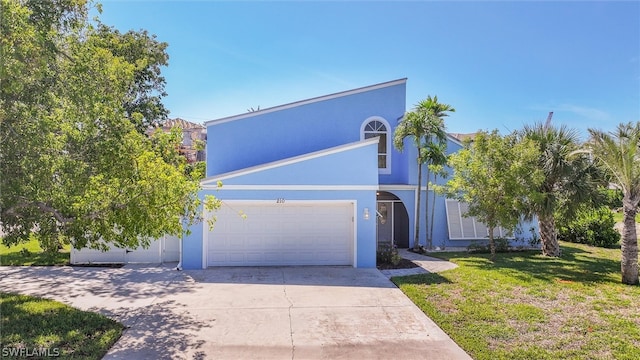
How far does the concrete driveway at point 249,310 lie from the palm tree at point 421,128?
21.7ft

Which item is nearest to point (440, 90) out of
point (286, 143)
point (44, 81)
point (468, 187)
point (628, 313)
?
point (468, 187)

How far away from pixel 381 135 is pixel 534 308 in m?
11.1

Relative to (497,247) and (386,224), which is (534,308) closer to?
(497,247)

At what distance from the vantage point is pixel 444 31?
14797 mm

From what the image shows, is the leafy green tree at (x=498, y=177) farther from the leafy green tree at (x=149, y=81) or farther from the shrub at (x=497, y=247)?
the leafy green tree at (x=149, y=81)

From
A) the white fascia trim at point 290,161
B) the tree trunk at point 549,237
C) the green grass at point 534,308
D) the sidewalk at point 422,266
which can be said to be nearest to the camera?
the green grass at point 534,308

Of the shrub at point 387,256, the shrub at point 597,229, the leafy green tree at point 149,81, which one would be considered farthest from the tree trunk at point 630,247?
the leafy green tree at point 149,81

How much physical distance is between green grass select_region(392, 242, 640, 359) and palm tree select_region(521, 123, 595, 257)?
2.31 meters

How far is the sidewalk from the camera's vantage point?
12.7 meters

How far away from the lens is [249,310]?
28.7 feet

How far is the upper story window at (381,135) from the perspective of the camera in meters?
18.2

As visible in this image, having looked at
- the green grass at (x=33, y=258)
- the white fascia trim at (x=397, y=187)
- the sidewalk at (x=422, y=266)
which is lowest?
the sidewalk at (x=422, y=266)

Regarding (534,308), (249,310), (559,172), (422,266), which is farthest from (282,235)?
(559,172)

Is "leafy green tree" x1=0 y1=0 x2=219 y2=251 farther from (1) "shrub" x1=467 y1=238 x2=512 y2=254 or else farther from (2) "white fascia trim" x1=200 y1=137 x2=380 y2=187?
(1) "shrub" x1=467 y1=238 x2=512 y2=254
